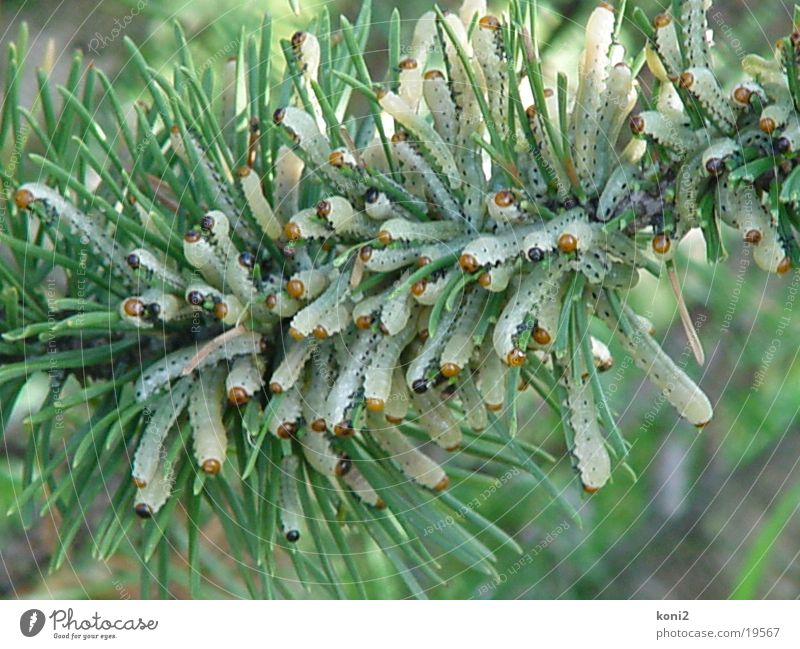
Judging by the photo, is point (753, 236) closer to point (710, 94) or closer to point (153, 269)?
point (710, 94)

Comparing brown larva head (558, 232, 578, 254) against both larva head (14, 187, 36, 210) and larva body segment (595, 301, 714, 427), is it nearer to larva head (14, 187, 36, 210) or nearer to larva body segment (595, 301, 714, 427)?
larva body segment (595, 301, 714, 427)

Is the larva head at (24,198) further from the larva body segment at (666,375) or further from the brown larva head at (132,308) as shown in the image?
the larva body segment at (666,375)

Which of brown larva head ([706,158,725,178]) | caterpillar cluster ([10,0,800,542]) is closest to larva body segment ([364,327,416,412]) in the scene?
caterpillar cluster ([10,0,800,542])

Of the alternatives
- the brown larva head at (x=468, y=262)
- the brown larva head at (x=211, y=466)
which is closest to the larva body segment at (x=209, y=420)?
the brown larva head at (x=211, y=466)

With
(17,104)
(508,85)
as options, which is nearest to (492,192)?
(508,85)

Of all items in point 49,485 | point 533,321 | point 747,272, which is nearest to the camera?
point 533,321
